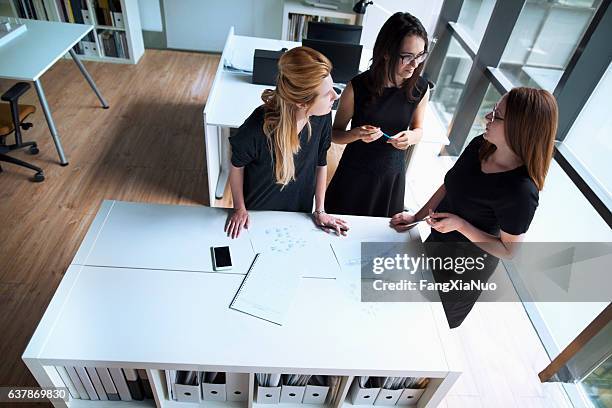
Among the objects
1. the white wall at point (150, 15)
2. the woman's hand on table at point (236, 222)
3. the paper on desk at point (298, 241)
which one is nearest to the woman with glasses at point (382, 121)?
the paper on desk at point (298, 241)

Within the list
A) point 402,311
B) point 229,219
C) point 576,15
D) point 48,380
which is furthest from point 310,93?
point 576,15

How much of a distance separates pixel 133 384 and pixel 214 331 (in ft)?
1.29

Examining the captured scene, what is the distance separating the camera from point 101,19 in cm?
454

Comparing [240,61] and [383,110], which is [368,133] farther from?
[240,61]

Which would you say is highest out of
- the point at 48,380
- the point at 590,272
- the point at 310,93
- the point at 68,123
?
the point at 310,93

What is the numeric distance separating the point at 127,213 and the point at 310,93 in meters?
0.91

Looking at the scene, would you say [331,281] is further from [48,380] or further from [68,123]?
[68,123]

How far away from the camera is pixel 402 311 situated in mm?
1518

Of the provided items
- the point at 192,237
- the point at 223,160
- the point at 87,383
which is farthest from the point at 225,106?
the point at 87,383

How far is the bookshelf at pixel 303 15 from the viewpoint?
14.6 feet

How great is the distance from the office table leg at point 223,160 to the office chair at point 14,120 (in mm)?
1325

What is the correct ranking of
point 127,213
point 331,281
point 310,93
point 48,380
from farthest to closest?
point 127,213
point 331,281
point 310,93
point 48,380

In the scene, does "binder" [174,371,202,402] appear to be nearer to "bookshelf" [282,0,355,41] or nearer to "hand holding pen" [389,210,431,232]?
"hand holding pen" [389,210,431,232]

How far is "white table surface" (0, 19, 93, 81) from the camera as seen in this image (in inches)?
110
